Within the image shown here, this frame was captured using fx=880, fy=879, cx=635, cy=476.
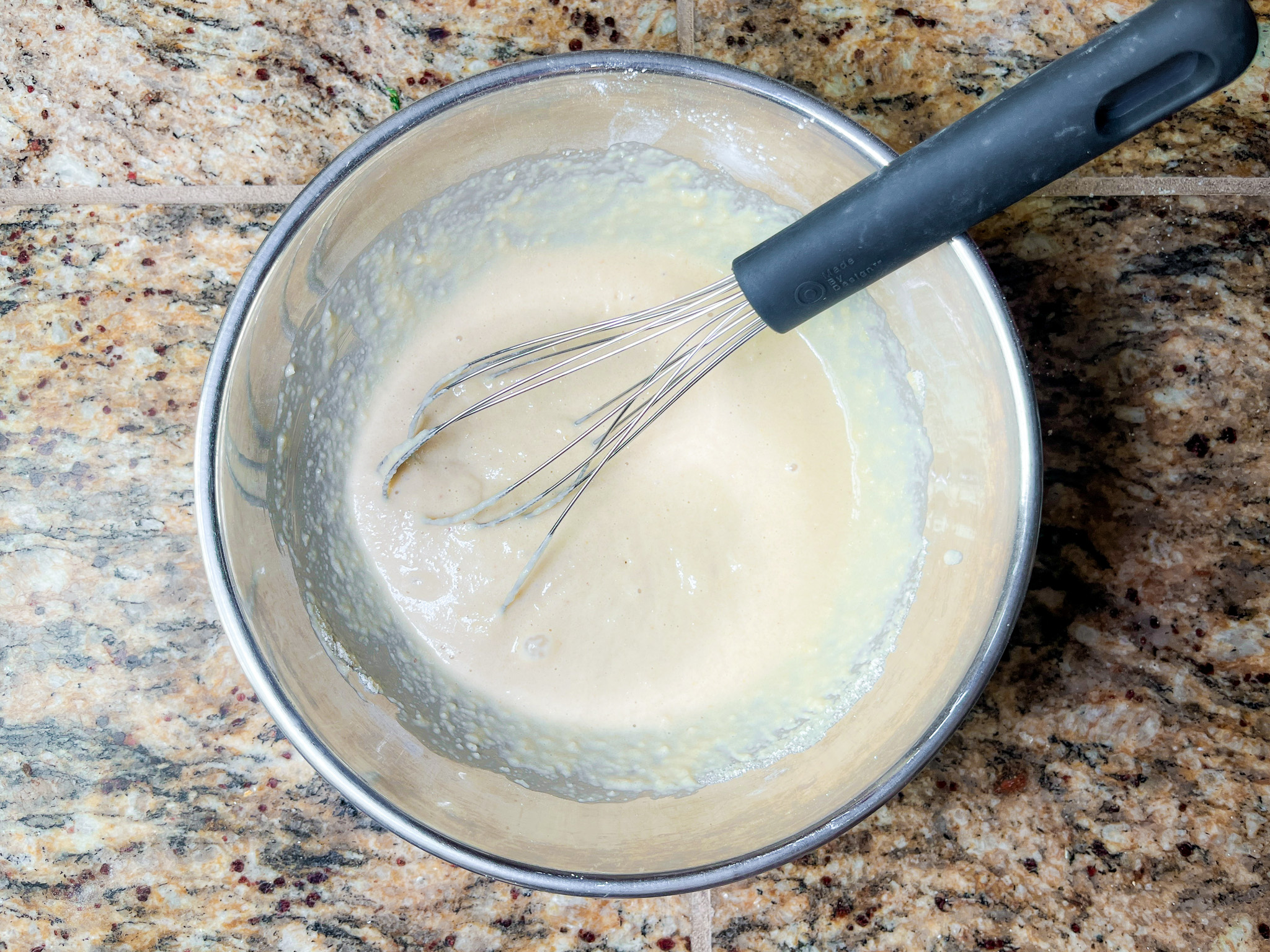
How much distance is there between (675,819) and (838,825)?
0.41 ft

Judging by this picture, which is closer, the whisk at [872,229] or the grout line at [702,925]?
the whisk at [872,229]

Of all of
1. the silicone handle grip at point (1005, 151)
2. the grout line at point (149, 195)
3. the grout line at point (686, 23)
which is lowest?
the silicone handle grip at point (1005, 151)

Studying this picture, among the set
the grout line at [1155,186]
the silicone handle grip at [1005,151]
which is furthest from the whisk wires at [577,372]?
the grout line at [1155,186]

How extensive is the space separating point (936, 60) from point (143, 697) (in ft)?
2.32

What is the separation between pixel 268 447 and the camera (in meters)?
0.55

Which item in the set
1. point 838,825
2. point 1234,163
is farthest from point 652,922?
point 1234,163

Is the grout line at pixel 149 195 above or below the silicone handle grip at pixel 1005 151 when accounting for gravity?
above

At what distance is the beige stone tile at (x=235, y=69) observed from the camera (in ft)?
1.97

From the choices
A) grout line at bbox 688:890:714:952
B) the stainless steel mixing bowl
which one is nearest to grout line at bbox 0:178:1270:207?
the stainless steel mixing bowl

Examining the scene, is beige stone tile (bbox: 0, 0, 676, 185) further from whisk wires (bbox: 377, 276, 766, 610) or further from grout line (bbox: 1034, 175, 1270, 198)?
grout line (bbox: 1034, 175, 1270, 198)

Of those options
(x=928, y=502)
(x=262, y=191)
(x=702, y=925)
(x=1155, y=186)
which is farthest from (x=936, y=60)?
(x=702, y=925)

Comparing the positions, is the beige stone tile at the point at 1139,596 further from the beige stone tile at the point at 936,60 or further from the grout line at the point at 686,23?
the grout line at the point at 686,23

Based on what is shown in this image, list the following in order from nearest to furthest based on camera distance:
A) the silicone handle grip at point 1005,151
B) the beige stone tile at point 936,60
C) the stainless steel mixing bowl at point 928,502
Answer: the silicone handle grip at point 1005,151 → the stainless steel mixing bowl at point 928,502 → the beige stone tile at point 936,60

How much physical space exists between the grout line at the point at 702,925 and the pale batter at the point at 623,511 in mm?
97
